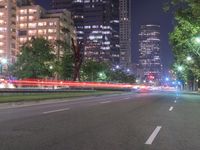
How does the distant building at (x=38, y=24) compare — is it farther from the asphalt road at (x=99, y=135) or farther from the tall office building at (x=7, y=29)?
the asphalt road at (x=99, y=135)

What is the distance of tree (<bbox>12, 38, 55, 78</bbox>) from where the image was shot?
287ft

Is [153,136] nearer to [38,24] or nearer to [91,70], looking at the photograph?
[91,70]

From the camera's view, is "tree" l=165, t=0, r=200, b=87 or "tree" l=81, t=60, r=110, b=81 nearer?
"tree" l=165, t=0, r=200, b=87

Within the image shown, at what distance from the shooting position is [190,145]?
998 cm

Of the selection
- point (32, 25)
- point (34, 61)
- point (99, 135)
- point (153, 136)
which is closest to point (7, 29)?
point (32, 25)

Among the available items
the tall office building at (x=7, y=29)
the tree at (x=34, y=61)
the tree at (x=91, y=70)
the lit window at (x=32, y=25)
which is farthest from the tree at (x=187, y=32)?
the lit window at (x=32, y=25)

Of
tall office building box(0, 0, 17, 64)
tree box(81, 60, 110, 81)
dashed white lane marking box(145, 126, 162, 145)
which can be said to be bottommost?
dashed white lane marking box(145, 126, 162, 145)

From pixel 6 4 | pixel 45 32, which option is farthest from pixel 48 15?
pixel 6 4

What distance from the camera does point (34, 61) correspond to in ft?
288

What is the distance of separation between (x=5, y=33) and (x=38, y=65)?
90.9 meters

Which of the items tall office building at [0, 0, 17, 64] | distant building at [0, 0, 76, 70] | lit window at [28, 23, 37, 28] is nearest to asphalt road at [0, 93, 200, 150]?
tall office building at [0, 0, 17, 64]

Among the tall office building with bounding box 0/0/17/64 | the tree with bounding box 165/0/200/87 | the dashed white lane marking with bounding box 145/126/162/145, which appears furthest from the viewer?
the tall office building with bounding box 0/0/17/64

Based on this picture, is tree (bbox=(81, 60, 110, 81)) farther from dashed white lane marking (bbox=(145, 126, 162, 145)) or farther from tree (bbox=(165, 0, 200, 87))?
dashed white lane marking (bbox=(145, 126, 162, 145))

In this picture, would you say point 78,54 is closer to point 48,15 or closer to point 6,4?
point 6,4
